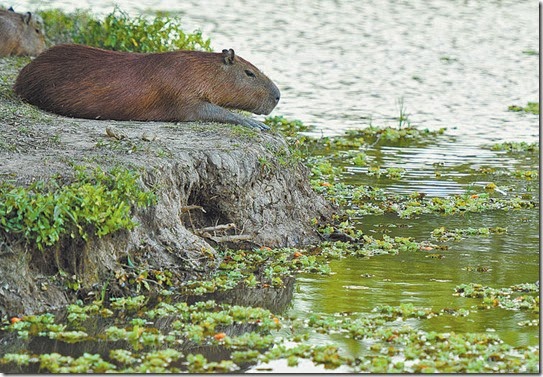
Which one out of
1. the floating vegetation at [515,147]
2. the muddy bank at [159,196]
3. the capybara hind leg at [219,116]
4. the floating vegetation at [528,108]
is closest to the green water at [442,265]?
the muddy bank at [159,196]

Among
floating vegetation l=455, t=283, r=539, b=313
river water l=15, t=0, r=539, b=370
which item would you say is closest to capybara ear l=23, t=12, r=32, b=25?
river water l=15, t=0, r=539, b=370

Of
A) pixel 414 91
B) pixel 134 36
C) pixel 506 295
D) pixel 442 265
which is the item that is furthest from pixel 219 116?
pixel 414 91

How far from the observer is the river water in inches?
287

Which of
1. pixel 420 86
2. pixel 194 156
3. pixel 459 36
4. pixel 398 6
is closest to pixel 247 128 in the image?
pixel 194 156

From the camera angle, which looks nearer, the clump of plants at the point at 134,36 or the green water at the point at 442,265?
the green water at the point at 442,265

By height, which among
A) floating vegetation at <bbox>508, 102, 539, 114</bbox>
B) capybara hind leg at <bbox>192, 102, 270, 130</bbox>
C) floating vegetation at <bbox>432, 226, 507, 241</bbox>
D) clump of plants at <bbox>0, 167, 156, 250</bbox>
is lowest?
floating vegetation at <bbox>432, 226, 507, 241</bbox>

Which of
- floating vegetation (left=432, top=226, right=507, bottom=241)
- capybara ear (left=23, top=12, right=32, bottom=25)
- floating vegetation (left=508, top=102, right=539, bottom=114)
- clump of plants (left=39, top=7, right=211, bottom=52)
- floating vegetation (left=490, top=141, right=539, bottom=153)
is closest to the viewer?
floating vegetation (left=432, top=226, right=507, bottom=241)

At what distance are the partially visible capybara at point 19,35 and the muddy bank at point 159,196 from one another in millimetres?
3021

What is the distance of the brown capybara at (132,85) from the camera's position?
8852 mm

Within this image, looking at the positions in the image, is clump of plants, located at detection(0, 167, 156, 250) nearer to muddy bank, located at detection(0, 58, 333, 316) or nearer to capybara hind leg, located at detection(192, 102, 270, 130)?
muddy bank, located at detection(0, 58, 333, 316)

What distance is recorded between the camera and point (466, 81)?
603 inches

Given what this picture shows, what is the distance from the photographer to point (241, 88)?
9250 millimetres

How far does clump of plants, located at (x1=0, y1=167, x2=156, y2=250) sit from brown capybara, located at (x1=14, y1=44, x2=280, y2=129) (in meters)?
1.83

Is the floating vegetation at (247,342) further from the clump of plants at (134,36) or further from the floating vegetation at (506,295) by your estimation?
the clump of plants at (134,36)
